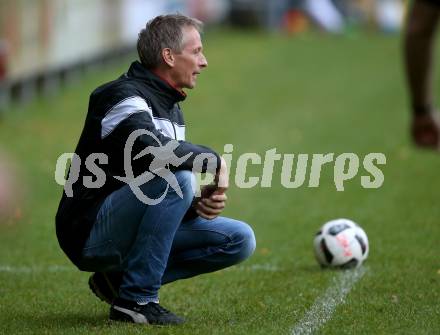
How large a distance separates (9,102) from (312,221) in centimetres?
878

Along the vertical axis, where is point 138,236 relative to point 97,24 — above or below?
above

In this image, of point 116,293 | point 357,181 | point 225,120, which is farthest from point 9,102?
point 116,293

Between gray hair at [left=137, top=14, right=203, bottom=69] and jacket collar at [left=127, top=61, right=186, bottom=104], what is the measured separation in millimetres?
44

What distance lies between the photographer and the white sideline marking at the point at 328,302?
537cm

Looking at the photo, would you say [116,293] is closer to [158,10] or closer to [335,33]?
[158,10]

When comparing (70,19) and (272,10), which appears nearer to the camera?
(70,19)

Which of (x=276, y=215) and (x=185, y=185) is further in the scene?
(x=276, y=215)

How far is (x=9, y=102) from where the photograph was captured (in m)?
16.4

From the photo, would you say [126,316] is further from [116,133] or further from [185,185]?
[116,133]

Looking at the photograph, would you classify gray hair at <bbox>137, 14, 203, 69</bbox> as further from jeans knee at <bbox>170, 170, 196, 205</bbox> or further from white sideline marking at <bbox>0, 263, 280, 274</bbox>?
white sideline marking at <bbox>0, 263, 280, 274</bbox>

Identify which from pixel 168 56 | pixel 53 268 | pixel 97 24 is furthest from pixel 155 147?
pixel 97 24

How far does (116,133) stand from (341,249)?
2.41 metres

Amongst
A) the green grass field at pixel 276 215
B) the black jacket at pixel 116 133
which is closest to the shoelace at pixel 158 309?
the green grass field at pixel 276 215

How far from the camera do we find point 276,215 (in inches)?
362
